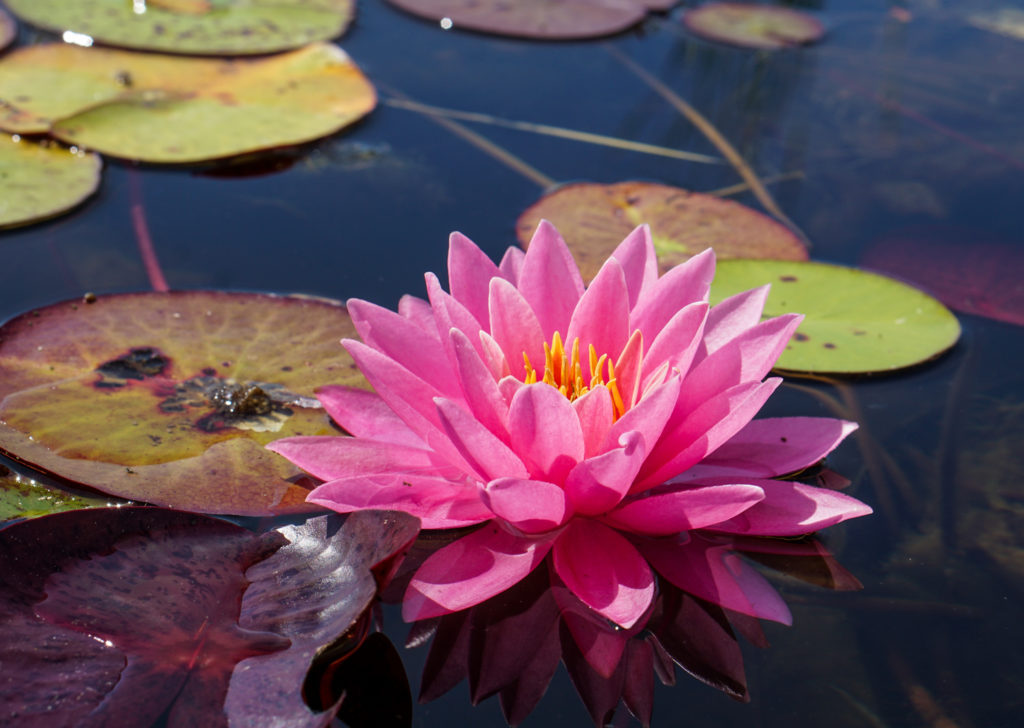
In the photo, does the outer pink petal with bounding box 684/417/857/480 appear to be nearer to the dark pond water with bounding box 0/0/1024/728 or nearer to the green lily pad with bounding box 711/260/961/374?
the dark pond water with bounding box 0/0/1024/728

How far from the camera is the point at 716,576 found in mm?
1357

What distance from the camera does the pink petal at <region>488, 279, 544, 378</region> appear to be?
4.65 feet

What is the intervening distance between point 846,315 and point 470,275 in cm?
103

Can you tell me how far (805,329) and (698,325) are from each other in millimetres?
756

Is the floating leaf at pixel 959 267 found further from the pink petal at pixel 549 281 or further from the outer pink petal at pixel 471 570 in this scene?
the outer pink petal at pixel 471 570

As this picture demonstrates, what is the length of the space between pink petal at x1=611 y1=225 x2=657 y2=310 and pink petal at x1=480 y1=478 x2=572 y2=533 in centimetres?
46

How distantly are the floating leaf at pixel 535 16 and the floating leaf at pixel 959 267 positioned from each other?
192cm

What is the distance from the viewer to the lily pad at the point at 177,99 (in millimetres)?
2602

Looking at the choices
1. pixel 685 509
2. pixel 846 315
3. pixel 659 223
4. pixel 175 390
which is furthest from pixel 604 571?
pixel 659 223

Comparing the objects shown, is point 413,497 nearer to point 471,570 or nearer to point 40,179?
point 471,570

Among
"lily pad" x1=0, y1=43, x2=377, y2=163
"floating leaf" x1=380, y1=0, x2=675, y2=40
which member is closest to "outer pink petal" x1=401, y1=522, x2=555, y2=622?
"lily pad" x1=0, y1=43, x2=377, y2=163

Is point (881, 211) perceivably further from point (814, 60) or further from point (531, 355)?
point (531, 355)

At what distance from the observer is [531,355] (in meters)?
1.45

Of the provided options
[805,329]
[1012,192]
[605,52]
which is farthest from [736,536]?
[605,52]
